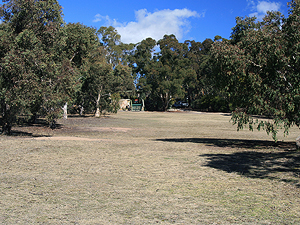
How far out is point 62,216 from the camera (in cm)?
527

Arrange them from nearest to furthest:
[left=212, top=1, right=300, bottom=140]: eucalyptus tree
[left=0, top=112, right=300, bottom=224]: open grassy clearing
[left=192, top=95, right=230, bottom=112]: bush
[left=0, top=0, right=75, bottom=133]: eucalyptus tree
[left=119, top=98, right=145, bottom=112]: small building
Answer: [left=0, top=112, right=300, bottom=224]: open grassy clearing → [left=212, top=1, right=300, bottom=140]: eucalyptus tree → [left=0, top=0, right=75, bottom=133]: eucalyptus tree → [left=192, top=95, right=230, bottom=112]: bush → [left=119, top=98, right=145, bottom=112]: small building

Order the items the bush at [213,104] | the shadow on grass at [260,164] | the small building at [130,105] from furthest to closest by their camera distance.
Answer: the small building at [130,105] → the bush at [213,104] → the shadow on grass at [260,164]

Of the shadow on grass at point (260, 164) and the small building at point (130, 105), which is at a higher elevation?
the small building at point (130, 105)

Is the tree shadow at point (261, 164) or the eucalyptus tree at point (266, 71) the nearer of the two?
the tree shadow at point (261, 164)

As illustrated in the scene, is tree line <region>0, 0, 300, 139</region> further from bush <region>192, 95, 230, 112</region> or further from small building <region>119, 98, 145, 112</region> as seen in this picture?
small building <region>119, 98, 145, 112</region>

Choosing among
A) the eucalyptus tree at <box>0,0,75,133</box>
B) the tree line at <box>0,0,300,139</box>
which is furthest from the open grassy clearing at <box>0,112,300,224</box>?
the eucalyptus tree at <box>0,0,75,133</box>

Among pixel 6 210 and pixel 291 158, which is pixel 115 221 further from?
pixel 291 158

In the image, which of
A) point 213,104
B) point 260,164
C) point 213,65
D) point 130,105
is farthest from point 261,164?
point 130,105

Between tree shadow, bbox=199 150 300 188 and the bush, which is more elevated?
the bush

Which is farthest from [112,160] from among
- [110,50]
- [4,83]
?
[110,50]

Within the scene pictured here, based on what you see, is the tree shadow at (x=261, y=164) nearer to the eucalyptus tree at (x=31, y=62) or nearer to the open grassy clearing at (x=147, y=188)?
the open grassy clearing at (x=147, y=188)

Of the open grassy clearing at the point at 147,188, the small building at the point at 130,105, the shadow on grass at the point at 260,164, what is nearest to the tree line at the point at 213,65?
the shadow on grass at the point at 260,164

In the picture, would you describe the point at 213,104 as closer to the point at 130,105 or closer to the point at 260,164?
the point at 130,105

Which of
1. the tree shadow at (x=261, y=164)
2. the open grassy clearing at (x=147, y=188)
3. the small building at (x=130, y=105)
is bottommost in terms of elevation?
the open grassy clearing at (x=147, y=188)
